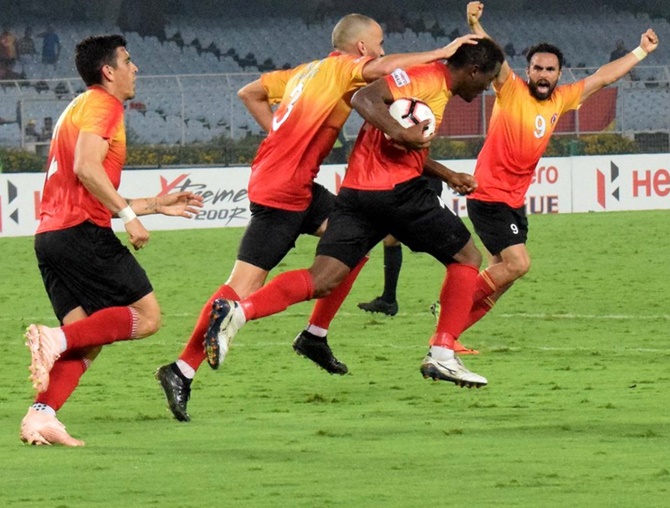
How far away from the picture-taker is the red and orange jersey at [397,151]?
768cm

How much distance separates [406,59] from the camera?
7.47m

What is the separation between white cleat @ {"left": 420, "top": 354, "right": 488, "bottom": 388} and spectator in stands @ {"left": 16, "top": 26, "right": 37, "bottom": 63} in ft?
89.7

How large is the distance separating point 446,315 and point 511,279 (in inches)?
83.4

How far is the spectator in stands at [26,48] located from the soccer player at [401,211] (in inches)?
1061

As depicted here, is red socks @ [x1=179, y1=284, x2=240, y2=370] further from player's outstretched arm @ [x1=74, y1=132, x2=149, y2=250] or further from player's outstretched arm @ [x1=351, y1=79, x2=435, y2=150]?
player's outstretched arm @ [x1=351, y1=79, x2=435, y2=150]

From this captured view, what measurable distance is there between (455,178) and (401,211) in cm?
38

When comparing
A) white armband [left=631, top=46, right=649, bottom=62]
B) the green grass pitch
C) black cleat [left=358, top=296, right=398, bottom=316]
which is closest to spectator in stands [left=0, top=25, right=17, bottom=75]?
the green grass pitch

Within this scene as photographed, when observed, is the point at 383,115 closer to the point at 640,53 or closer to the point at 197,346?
the point at 197,346

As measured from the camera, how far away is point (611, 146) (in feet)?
93.6

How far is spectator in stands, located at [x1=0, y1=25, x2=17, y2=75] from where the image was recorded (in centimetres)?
3278

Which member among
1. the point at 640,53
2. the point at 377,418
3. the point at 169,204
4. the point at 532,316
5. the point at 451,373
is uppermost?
the point at 640,53

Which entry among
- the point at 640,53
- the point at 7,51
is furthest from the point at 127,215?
the point at 7,51

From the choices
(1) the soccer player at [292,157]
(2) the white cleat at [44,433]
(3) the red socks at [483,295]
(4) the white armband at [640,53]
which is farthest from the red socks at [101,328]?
(4) the white armband at [640,53]

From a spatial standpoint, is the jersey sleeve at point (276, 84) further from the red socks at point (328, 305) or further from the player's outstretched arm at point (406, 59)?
the red socks at point (328, 305)
